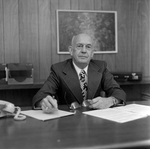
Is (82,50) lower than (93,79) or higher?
higher

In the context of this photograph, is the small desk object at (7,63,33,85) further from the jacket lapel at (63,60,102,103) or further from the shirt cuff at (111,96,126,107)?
the shirt cuff at (111,96,126,107)

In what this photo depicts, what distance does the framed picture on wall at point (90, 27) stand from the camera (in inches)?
135

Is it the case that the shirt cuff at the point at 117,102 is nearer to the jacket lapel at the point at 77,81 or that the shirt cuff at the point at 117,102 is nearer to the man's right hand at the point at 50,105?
the jacket lapel at the point at 77,81

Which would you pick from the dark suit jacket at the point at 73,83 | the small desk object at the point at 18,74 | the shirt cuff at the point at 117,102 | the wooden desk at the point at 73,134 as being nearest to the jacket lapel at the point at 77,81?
the dark suit jacket at the point at 73,83

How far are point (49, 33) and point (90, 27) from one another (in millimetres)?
670

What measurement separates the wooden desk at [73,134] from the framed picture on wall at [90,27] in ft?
7.75

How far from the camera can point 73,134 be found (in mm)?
940

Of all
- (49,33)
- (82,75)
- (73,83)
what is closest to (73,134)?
(73,83)

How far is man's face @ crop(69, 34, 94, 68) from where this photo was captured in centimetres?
210

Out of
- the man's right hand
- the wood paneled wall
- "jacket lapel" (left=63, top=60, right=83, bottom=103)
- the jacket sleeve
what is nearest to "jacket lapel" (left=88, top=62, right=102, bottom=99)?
"jacket lapel" (left=63, top=60, right=83, bottom=103)

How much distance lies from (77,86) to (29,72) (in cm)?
118

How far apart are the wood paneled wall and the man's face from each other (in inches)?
51.3

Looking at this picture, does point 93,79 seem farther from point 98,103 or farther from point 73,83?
point 98,103

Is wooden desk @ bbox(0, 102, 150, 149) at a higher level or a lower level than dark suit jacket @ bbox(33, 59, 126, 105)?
lower
